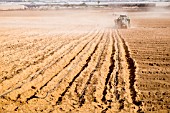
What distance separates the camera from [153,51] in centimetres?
1202

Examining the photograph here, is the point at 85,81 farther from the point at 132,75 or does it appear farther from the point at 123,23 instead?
the point at 123,23

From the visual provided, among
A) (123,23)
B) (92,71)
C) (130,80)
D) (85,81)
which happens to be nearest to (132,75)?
(130,80)

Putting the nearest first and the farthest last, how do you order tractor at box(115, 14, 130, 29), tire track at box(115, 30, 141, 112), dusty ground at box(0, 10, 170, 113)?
dusty ground at box(0, 10, 170, 113) → tire track at box(115, 30, 141, 112) → tractor at box(115, 14, 130, 29)

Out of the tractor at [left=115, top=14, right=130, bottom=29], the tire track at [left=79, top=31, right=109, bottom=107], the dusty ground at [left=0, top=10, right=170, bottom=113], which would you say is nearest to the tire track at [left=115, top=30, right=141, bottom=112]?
the dusty ground at [left=0, top=10, right=170, bottom=113]

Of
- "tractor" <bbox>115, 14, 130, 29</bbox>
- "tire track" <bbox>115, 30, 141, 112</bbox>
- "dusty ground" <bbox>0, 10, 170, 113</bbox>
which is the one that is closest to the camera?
"dusty ground" <bbox>0, 10, 170, 113</bbox>

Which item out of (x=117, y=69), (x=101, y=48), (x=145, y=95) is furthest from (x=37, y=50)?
(x=145, y=95)

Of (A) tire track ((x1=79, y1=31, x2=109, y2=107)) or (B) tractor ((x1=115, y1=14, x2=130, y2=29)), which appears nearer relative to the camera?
(A) tire track ((x1=79, y1=31, x2=109, y2=107))

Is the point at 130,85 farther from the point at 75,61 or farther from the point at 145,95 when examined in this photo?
the point at 75,61

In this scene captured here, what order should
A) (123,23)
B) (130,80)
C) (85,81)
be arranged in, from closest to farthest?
1. (85,81)
2. (130,80)
3. (123,23)

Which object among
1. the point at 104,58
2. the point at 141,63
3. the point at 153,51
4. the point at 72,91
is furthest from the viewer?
the point at 153,51

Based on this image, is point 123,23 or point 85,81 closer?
point 85,81

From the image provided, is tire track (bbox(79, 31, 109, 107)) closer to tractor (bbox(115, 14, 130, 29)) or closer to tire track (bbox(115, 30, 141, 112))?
tire track (bbox(115, 30, 141, 112))

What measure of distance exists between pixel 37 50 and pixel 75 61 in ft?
9.81

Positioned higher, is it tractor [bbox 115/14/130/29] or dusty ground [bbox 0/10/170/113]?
dusty ground [bbox 0/10/170/113]
